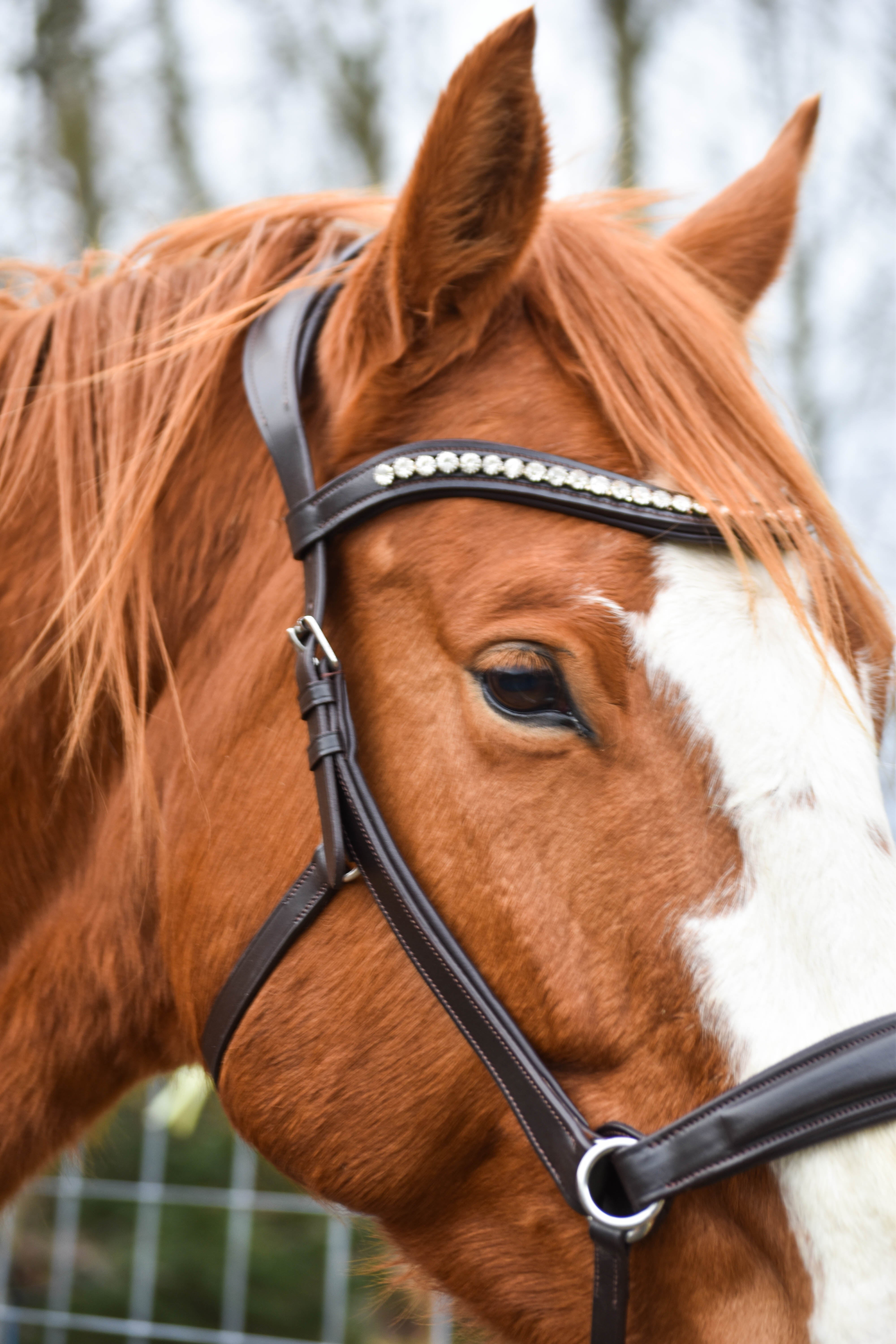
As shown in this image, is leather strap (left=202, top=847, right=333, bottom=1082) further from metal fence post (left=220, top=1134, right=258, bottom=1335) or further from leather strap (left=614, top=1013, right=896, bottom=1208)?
metal fence post (left=220, top=1134, right=258, bottom=1335)

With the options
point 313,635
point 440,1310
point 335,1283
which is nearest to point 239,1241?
point 335,1283

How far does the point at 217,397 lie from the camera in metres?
1.46

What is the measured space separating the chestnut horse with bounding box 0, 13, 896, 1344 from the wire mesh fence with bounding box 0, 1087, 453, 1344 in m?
2.59

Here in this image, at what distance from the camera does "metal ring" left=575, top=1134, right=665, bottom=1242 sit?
1.03 meters

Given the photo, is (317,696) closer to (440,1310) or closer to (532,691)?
(532,691)

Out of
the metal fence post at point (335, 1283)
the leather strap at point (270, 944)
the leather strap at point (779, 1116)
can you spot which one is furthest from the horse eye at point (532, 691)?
the metal fence post at point (335, 1283)

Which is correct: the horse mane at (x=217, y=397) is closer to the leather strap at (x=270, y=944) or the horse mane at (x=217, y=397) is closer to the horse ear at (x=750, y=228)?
the horse ear at (x=750, y=228)

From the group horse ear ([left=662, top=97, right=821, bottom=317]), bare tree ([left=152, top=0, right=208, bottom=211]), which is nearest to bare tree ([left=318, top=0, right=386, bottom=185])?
bare tree ([left=152, top=0, right=208, bottom=211])

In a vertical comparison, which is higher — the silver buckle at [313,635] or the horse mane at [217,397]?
the horse mane at [217,397]

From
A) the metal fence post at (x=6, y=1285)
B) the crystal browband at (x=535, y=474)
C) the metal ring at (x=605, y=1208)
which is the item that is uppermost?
the crystal browband at (x=535, y=474)

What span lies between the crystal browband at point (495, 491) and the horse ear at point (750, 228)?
621mm

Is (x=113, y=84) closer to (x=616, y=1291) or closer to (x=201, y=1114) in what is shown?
(x=201, y=1114)

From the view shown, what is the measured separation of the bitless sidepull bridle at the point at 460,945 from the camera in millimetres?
973

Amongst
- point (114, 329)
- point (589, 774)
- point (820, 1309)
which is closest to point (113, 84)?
point (114, 329)
